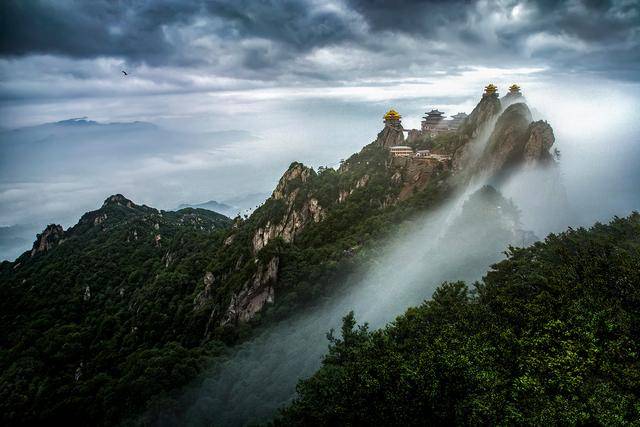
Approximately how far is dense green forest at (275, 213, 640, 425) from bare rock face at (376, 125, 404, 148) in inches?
2819

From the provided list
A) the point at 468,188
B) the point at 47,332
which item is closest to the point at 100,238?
the point at 47,332

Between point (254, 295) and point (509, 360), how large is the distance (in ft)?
123

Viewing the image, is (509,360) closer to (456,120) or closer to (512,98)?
(512,98)

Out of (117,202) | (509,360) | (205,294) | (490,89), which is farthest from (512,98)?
(117,202)

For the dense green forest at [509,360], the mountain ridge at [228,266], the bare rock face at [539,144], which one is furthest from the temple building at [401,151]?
the dense green forest at [509,360]

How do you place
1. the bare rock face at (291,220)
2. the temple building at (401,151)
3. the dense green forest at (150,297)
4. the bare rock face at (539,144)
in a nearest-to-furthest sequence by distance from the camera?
the dense green forest at (150,297), the bare rock face at (539,144), the bare rock face at (291,220), the temple building at (401,151)

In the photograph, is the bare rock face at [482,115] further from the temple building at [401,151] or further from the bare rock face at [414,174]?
the temple building at [401,151]

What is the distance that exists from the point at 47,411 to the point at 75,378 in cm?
1379

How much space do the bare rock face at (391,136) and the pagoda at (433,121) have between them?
1080 cm

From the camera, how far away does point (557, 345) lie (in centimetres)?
2095

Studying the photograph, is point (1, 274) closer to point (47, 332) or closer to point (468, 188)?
point (47, 332)

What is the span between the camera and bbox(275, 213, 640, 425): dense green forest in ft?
59.6

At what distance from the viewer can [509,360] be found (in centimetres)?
2108

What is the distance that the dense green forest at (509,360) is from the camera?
59.6 feet
